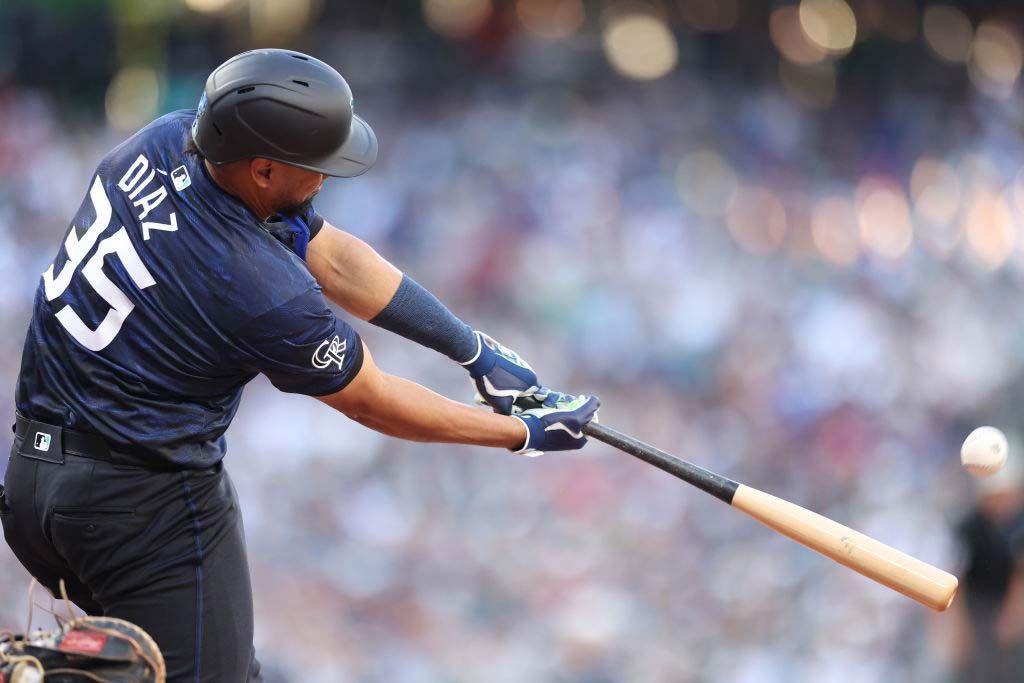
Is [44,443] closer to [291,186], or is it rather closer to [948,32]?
[291,186]

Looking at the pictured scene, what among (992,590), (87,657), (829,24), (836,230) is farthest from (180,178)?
(829,24)

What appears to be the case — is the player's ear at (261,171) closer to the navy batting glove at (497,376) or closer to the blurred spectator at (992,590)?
the navy batting glove at (497,376)

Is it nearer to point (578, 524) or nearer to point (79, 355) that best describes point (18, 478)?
point (79, 355)

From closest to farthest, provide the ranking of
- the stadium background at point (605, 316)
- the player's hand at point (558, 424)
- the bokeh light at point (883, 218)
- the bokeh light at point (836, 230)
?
1. the player's hand at point (558, 424)
2. the stadium background at point (605, 316)
3. the bokeh light at point (836, 230)
4. the bokeh light at point (883, 218)

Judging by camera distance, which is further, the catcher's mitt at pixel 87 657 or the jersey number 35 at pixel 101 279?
the jersey number 35 at pixel 101 279

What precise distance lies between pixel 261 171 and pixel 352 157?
23 centimetres

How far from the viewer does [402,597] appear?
22.7ft

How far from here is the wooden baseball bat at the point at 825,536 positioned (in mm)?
3270

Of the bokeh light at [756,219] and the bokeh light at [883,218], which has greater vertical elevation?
the bokeh light at [883,218]

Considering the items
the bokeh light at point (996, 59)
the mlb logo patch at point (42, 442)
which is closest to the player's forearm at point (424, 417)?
the mlb logo patch at point (42, 442)

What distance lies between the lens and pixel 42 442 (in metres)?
2.88

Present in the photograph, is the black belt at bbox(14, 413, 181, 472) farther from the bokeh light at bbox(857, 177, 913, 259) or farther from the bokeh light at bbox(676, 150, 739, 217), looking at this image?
the bokeh light at bbox(857, 177, 913, 259)

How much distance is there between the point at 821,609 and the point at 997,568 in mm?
1968

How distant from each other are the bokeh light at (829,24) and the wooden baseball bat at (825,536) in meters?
5.13
